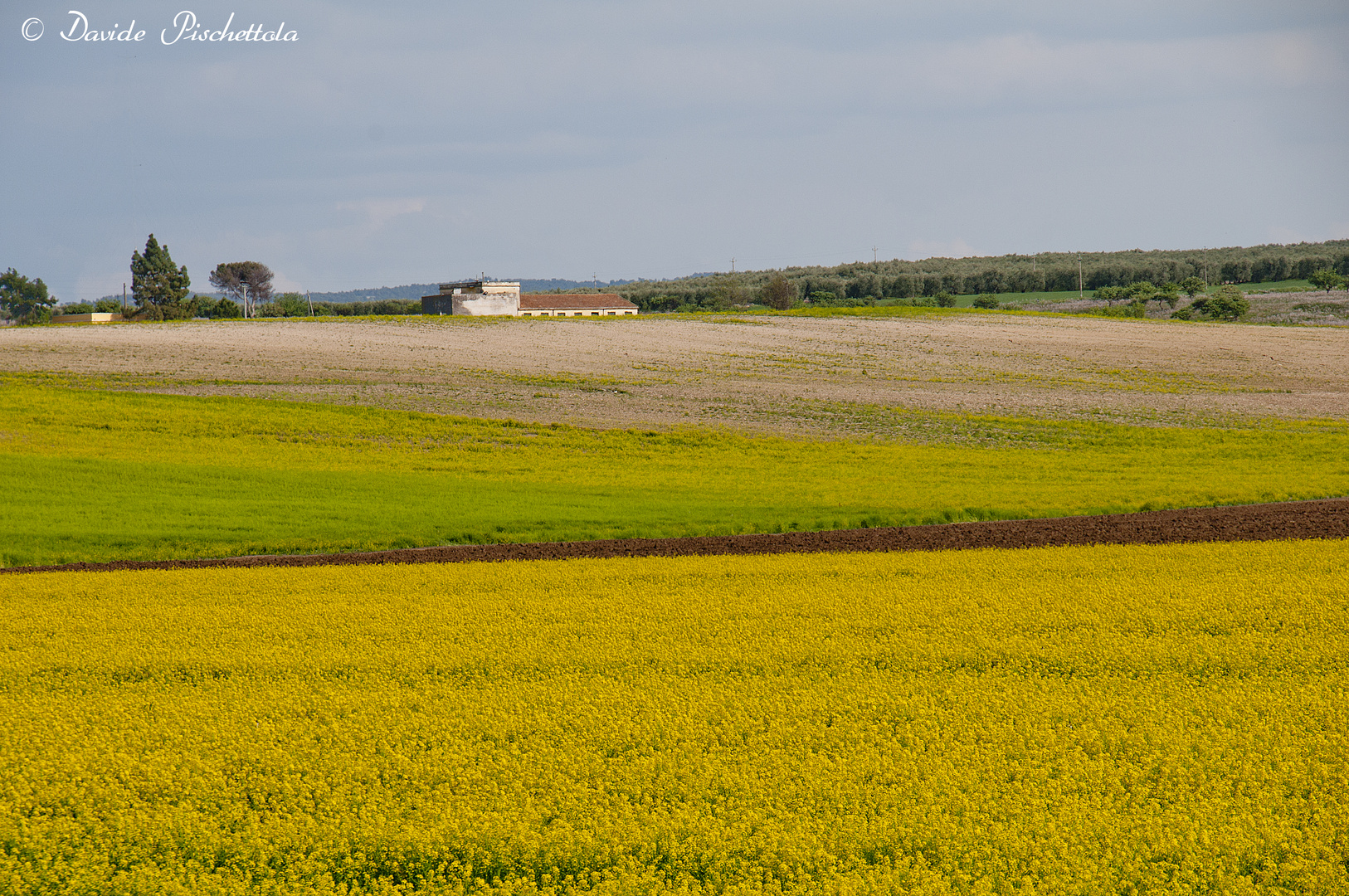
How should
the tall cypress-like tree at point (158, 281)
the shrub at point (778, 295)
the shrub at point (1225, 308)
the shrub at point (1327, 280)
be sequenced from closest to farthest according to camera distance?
the shrub at point (1225, 308) < the shrub at point (1327, 280) < the shrub at point (778, 295) < the tall cypress-like tree at point (158, 281)

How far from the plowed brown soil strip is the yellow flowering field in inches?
209

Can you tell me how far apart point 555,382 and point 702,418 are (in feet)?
30.6

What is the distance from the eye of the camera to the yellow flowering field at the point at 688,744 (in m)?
5.54

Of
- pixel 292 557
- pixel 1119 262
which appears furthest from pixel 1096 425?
pixel 1119 262

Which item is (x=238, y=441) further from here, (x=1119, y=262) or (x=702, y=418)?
(x=1119, y=262)

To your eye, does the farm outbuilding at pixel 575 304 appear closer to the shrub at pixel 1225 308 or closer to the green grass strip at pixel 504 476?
the shrub at pixel 1225 308

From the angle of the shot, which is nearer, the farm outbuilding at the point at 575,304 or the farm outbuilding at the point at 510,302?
the farm outbuilding at the point at 510,302

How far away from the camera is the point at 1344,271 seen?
12788 cm

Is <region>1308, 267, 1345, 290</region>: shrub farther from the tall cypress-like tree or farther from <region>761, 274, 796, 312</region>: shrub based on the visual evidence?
the tall cypress-like tree

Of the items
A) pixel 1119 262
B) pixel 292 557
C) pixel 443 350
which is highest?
pixel 1119 262

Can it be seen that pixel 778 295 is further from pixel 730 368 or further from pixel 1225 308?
pixel 730 368

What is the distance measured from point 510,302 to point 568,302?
44.2 ft

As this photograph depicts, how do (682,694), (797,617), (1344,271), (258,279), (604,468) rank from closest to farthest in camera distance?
(682,694) < (797,617) < (604,468) < (1344,271) < (258,279)

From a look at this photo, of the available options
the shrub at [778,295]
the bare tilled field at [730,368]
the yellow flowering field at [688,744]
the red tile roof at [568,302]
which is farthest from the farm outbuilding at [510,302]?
the yellow flowering field at [688,744]
